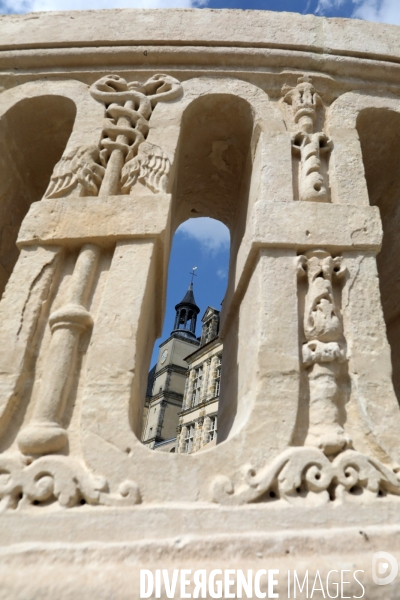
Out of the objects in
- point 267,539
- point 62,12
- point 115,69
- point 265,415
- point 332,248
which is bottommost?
point 267,539

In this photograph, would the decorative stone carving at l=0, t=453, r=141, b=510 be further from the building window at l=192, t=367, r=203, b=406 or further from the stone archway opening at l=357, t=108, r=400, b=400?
the building window at l=192, t=367, r=203, b=406

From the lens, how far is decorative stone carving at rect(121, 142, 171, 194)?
2.92 metres

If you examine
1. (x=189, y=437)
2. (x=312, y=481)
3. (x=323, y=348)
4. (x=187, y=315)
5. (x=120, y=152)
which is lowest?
(x=312, y=481)

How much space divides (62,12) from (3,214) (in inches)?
73.8

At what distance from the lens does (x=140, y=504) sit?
6.17 ft

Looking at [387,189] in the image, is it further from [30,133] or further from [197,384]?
[197,384]

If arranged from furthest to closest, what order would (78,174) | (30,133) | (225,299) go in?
(30,133)
(225,299)
(78,174)

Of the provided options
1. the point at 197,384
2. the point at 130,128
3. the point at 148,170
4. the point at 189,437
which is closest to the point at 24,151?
the point at 130,128

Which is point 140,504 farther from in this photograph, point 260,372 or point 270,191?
point 270,191

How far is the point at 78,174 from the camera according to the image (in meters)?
2.96

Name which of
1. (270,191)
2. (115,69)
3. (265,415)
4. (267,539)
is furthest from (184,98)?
(267,539)

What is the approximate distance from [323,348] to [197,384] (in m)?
23.4

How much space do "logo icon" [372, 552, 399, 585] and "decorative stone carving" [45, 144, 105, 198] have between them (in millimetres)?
2496

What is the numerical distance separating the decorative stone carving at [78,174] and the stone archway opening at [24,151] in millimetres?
734
